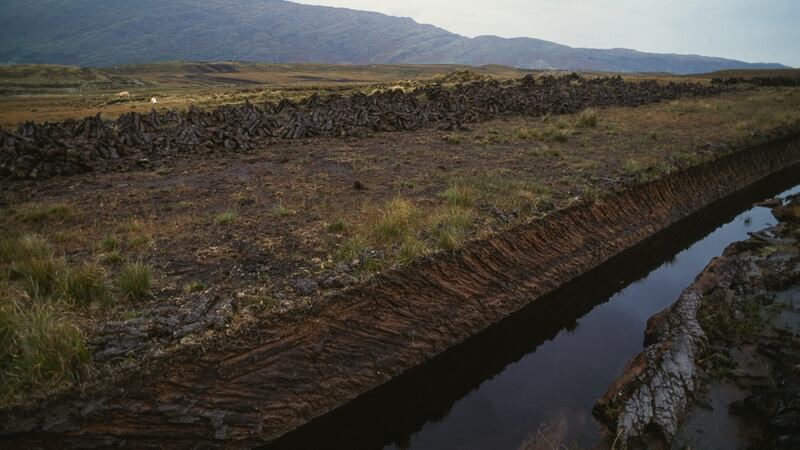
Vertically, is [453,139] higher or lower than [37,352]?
higher

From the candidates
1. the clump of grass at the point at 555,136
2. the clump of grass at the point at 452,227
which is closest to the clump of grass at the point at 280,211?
the clump of grass at the point at 452,227

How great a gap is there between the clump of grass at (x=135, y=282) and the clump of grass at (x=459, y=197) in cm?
688

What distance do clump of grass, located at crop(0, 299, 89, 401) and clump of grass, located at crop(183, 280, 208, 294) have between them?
1.64 meters

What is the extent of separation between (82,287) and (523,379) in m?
7.68

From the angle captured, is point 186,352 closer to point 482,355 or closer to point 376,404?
point 376,404

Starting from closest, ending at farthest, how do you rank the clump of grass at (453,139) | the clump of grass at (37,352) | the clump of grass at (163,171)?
1. the clump of grass at (37,352)
2. the clump of grass at (163,171)
3. the clump of grass at (453,139)

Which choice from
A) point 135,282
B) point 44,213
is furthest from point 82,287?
point 44,213

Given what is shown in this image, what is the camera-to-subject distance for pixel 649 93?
1613 inches

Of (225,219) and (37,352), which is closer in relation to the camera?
(37,352)

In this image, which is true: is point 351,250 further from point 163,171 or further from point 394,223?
point 163,171

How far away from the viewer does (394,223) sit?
9352 millimetres

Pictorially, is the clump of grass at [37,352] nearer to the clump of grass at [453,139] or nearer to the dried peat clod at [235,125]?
the dried peat clod at [235,125]

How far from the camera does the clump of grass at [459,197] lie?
36.3 ft

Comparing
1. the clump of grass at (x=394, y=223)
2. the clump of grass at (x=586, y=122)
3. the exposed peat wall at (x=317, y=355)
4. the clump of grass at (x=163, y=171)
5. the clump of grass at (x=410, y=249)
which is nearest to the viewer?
the exposed peat wall at (x=317, y=355)
